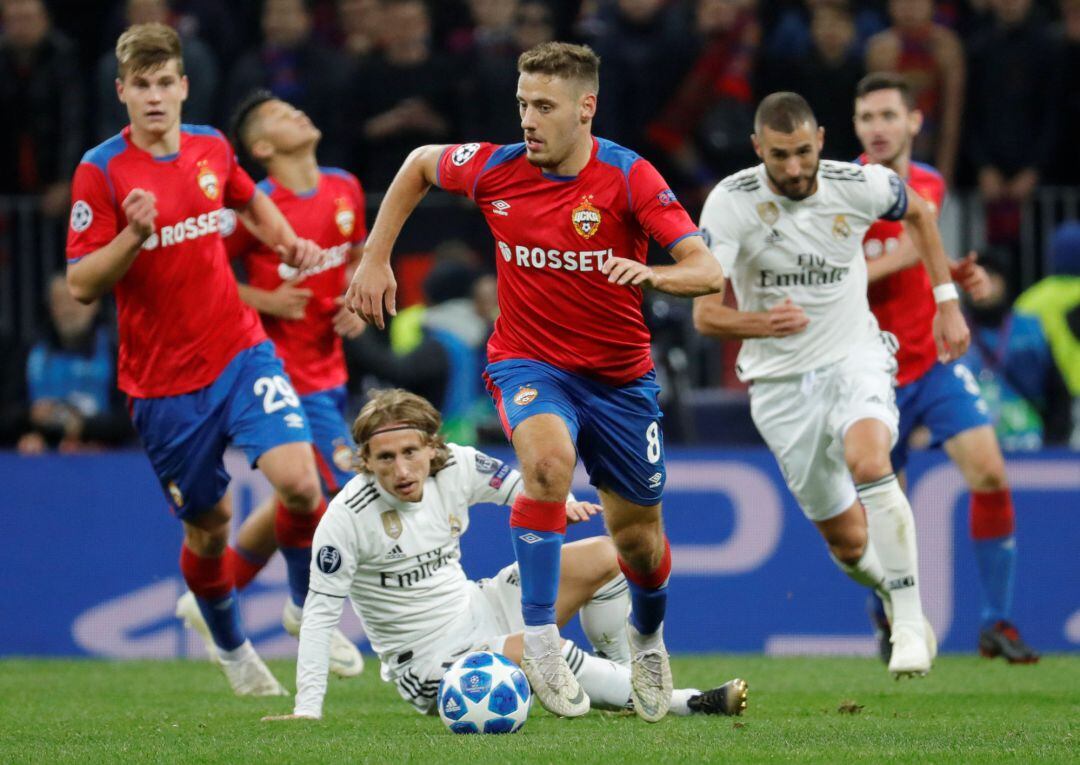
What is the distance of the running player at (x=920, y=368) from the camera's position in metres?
9.71

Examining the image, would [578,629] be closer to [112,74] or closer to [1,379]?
[1,379]

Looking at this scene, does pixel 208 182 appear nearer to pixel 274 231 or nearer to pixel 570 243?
pixel 274 231

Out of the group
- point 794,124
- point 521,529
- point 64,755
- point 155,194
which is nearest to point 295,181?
point 155,194

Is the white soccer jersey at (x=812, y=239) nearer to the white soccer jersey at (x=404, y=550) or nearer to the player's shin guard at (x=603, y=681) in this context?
the white soccer jersey at (x=404, y=550)

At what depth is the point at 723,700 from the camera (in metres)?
7.35

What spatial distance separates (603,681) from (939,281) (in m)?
2.79

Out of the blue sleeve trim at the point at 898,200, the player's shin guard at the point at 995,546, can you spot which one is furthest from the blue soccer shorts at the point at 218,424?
the player's shin guard at the point at 995,546

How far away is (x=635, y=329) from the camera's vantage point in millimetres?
7203

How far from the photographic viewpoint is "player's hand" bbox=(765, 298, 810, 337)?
866cm

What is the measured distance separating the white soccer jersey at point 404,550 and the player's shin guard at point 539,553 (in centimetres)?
62

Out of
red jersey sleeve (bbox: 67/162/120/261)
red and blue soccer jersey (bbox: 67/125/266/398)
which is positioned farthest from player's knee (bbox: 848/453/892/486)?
red jersey sleeve (bbox: 67/162/120/261)

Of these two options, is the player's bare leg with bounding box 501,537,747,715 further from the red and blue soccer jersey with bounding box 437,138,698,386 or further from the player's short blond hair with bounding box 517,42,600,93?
the player's short blond hair with bounding box 517,42,600,93

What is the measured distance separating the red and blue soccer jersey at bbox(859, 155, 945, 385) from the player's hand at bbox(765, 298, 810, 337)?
1.29 m

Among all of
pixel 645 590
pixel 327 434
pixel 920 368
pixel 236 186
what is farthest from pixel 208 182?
pixel 920 368
